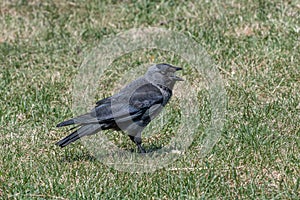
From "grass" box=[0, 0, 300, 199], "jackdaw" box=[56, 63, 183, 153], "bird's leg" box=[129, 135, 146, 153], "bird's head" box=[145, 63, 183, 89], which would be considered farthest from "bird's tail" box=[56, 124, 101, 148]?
"bird's head" box=[145, 63, 183, 89]

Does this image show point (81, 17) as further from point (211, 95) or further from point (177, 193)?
point (177, 193)

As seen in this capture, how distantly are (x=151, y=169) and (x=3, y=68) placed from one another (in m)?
3.53

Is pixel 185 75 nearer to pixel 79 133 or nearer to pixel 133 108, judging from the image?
pixel 133 108

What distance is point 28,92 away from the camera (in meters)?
7.80

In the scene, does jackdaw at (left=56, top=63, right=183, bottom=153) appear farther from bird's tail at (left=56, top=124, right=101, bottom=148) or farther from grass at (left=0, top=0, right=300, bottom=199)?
grass at (left=0, top=0, right=300, bottom=199)

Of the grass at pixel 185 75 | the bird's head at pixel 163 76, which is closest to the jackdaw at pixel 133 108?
the bird's head at pixel 163 76

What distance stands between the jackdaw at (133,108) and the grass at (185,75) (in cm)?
Answer: 34

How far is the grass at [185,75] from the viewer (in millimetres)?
5445

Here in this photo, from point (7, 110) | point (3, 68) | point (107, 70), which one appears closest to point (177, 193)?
point (7, 110)

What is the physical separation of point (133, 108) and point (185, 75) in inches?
92.2

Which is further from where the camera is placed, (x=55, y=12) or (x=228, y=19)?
(x=55, y=12)

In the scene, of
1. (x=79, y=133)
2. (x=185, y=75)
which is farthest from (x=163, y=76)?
(x=185, y=75)

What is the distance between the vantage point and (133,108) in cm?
604

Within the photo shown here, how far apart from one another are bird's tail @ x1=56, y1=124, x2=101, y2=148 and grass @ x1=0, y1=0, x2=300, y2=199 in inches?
8.7
